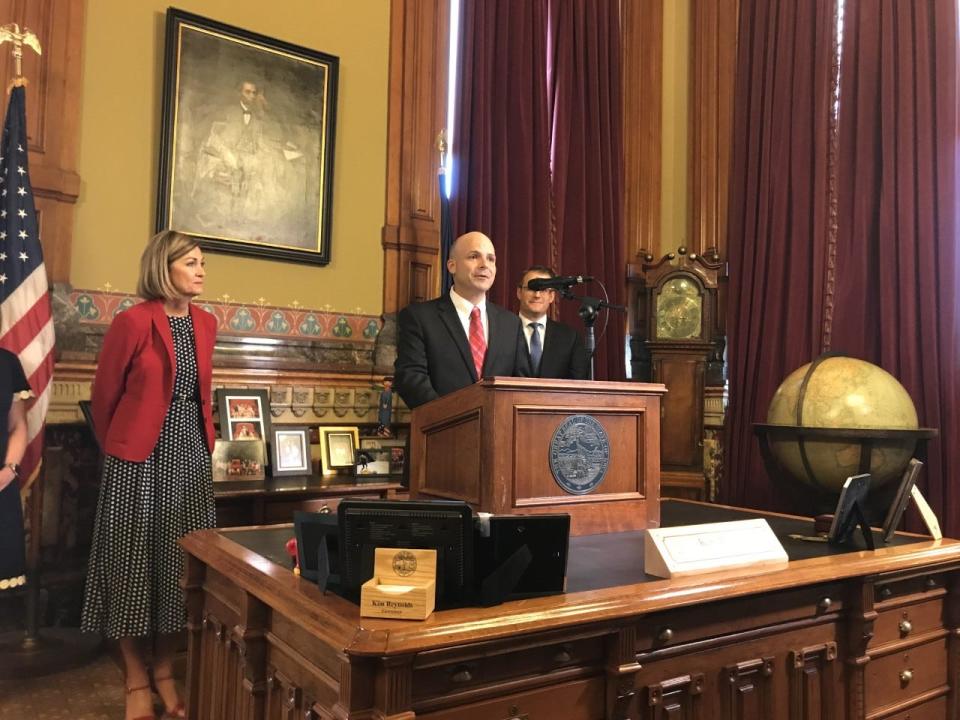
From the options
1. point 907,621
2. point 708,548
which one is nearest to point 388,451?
point 708,548

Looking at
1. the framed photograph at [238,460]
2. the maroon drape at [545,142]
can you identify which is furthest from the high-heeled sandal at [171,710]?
the maroon drape at [545,142]

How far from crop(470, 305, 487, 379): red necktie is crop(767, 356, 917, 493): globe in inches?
68.1

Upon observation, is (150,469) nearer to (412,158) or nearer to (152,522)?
(152,522)

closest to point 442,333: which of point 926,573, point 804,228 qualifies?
point 926,573

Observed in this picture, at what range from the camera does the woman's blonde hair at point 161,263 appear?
Answer: 3233mm

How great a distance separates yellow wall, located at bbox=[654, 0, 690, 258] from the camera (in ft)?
20.4

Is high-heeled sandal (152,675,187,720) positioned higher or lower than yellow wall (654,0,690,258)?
lower

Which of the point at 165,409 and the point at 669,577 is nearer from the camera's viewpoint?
the point at 669,577

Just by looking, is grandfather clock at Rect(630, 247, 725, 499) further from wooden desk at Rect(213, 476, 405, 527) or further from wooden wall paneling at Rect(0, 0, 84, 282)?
wooden wall paneling at Rect(0, 0, 84, 282)

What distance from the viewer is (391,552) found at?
1.68 meters

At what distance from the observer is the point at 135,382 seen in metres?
3.20

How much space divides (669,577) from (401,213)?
370 centimetres

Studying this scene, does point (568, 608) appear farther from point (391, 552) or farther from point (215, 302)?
point (215, 302)

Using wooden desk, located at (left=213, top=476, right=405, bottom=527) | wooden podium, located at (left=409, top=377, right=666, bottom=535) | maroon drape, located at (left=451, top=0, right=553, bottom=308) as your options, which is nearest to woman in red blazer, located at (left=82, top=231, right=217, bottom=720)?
wooden desk, located at (left=213, top=476, right=405, bottom=527)
